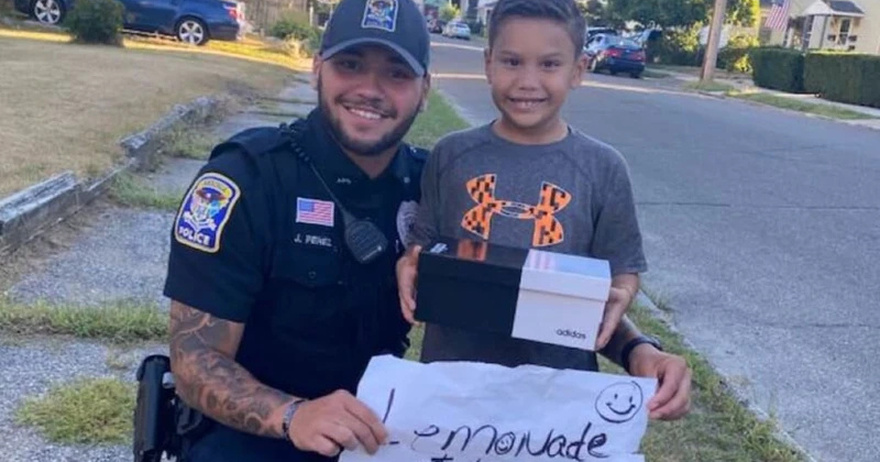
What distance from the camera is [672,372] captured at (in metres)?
2.16

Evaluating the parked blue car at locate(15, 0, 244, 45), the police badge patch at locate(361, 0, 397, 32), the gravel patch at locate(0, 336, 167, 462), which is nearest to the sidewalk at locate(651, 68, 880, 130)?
the parked blue car at locate(15, 0, 244, 45)

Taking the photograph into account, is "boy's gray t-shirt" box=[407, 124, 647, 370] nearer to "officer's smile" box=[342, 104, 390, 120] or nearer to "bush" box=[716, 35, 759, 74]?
"officer's smile" box=[342, 104, 390, 120]

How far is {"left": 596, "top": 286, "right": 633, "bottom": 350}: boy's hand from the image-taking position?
6.56ft

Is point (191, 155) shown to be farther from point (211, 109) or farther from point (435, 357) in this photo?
point (435, 357)

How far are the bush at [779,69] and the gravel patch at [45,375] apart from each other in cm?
2857

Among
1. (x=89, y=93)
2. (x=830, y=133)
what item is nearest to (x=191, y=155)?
(x=89, y=93)

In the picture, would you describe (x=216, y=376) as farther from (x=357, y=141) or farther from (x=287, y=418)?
(x=357, y=141)

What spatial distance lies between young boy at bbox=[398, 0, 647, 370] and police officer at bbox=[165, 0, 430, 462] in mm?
162

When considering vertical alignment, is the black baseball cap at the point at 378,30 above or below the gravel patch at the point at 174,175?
above

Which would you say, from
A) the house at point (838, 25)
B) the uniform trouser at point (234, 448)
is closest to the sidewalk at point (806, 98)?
the house at point (838, 25)

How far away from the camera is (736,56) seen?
41781mm

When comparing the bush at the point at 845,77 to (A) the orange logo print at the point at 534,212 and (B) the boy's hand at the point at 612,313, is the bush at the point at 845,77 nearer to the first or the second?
(A) the orange logo print at the point at 534,212

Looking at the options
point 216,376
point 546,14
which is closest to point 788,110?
point 546,14

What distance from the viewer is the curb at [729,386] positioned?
374 cm
